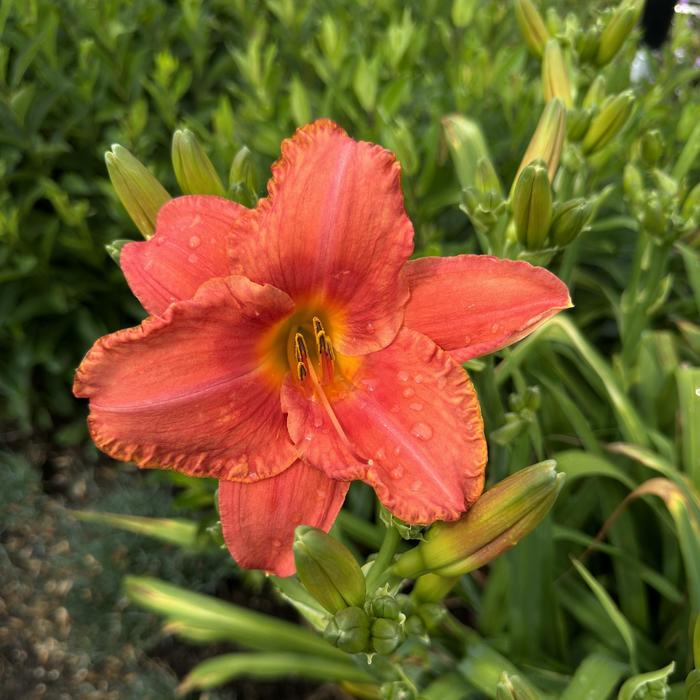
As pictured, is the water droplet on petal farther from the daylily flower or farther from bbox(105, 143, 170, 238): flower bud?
bbox(105, 143, 170, 238): flower bud

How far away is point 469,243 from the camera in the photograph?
1.31m

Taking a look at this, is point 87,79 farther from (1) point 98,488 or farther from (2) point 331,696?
(2) point 331,696

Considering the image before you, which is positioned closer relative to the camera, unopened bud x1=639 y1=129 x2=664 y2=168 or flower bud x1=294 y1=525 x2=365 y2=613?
flower bud x1=294 y1=525 x2=365 y2=613

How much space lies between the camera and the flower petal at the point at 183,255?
24.0 inches

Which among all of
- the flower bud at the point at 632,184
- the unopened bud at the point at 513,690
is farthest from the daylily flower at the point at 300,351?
the flower bud at the point at 632,184

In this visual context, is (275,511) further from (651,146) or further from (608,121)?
(651,146)

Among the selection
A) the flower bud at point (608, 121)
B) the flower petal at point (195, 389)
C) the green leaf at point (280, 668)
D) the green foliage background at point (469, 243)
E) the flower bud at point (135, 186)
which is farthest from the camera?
the green leaf at point (280, 668)

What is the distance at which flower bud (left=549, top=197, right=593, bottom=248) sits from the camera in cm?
75

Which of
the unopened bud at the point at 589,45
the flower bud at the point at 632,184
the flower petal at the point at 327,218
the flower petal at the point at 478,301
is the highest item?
the unopened bud at the point at 589,45

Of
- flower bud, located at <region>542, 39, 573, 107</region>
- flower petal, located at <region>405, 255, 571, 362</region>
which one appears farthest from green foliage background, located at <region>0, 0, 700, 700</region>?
flower petal, located at <region>405, 255, 571, 362</region>

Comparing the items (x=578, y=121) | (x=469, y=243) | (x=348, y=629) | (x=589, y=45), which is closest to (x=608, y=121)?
(x=578, y=121)

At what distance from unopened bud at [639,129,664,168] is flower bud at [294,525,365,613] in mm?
876

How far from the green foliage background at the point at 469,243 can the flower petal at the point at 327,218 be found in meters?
0.19

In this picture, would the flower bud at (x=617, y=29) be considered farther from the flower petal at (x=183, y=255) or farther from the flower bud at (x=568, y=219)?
the flower petal at (x=183, y=255)
